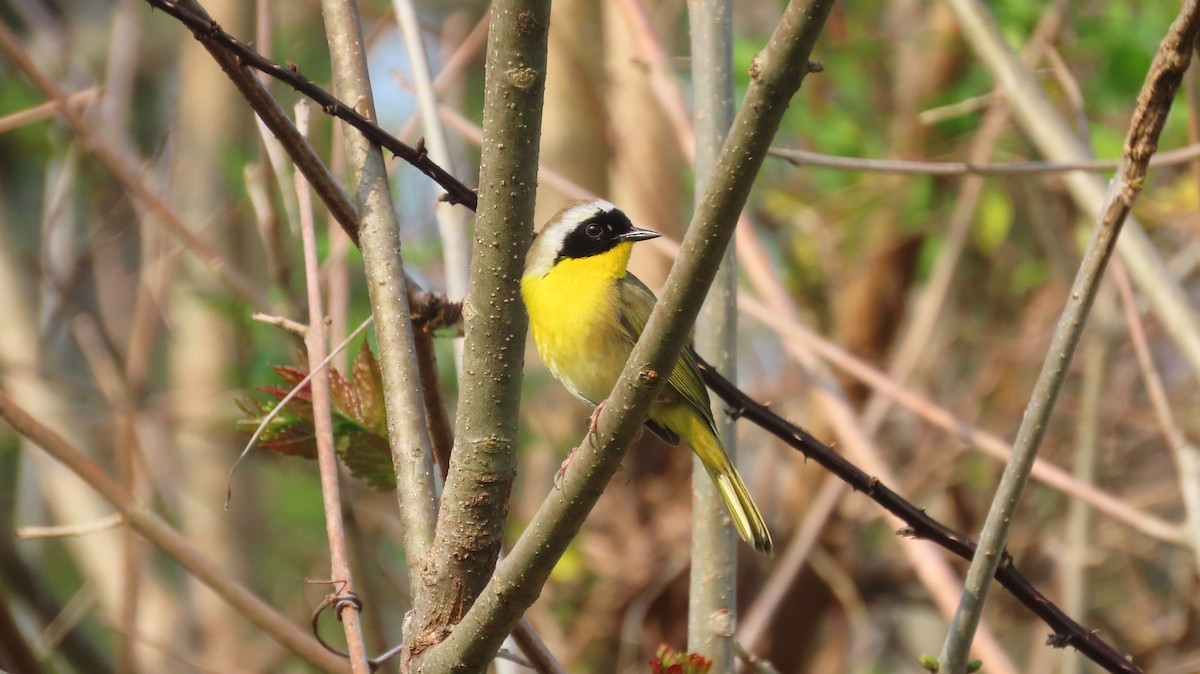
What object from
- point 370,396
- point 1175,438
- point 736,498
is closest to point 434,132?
point 370,396

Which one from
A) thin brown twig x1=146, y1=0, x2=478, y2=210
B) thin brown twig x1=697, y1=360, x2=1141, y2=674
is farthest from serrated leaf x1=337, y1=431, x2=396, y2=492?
thin brown twig x1=697, y1=360, x2=1141, y2=674

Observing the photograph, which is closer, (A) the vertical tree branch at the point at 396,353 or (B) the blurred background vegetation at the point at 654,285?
(A) the vertical tree branch at the point at 396,353

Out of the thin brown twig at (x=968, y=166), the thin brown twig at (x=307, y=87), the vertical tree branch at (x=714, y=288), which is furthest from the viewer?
the thin brown twig at (x=968, y=166)

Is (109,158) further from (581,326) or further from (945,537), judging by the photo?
(945,537)

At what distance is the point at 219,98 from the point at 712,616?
207 inches

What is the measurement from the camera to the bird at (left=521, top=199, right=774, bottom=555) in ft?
10.4

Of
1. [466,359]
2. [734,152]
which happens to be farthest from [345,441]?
[734,152]

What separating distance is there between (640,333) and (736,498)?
0.53 meters

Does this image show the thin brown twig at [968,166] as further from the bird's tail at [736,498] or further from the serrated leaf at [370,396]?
the serrated leaf at [370,396]

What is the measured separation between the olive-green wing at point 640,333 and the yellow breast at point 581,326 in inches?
1.1

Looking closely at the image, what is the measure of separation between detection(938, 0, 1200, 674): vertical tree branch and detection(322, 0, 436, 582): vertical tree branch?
860 millimetres

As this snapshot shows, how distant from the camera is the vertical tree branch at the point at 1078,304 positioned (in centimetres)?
161

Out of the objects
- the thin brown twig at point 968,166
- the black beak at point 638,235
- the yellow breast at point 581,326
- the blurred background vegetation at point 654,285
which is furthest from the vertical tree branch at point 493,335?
the blurred background vegetation at point 654,285

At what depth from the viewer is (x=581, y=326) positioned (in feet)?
10.9
